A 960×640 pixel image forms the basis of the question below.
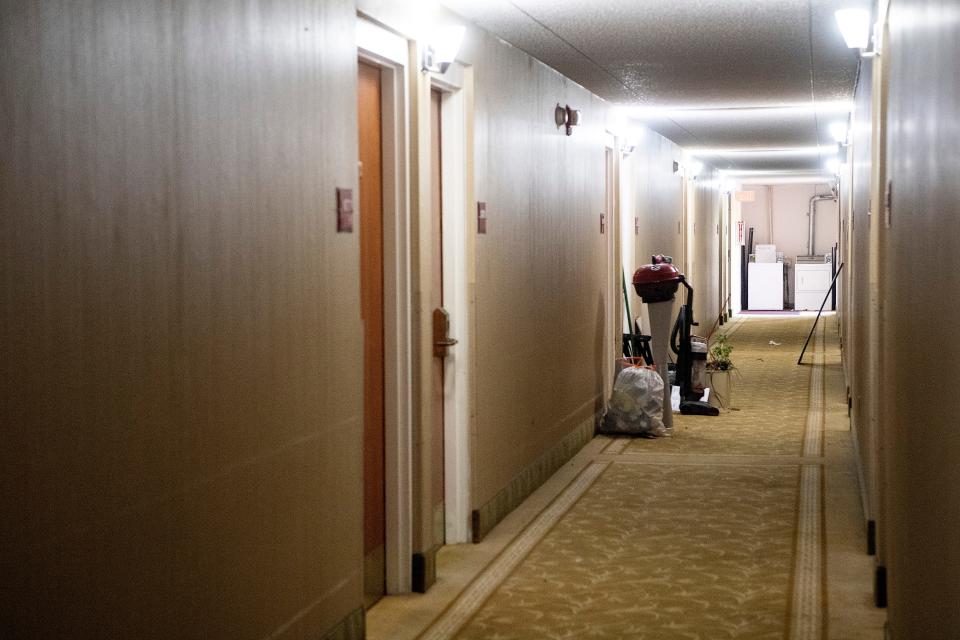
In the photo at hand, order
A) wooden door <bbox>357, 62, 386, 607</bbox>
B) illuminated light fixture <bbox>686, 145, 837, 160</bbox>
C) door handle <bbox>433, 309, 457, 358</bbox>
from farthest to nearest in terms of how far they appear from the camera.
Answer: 1. illuminated light fixture <bbox>686, 145, 837, 160</bbox>
2. door handle <bbox>433, 309, 457, 358</bbox>
3. wooden door <bbox>357, 62, 386, 607</bbox>

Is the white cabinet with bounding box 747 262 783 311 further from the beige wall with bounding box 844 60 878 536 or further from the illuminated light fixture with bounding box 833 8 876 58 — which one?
the illuminated light fixture with bounding box 833 8 876 58

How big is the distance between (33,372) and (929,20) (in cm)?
178

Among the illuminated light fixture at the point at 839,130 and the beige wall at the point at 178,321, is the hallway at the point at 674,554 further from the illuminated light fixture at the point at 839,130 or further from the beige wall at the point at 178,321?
the illuminated light fixture at the point at 839,130

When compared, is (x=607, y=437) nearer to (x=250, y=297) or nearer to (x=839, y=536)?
(x=839, y=536)

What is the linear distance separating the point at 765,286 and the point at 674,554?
19536mm

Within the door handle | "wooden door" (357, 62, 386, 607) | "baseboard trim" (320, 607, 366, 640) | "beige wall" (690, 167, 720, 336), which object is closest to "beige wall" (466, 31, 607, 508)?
the door handle

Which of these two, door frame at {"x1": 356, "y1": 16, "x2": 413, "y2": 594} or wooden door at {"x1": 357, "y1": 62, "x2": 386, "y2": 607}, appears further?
door frame at {"x1": 356, "y1": 16, "x2": 413, "y2": 594}

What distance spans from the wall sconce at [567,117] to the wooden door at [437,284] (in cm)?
191

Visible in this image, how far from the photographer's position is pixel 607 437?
28.2 feet

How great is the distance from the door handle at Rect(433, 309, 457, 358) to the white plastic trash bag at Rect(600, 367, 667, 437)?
11.4ft

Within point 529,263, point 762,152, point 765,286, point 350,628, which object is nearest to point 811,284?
point 765,286

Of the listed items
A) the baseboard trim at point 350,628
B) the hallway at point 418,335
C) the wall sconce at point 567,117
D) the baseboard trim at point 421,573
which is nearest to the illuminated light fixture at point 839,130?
the hallway at point 418,335

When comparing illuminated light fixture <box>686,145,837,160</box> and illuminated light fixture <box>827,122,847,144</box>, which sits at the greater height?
illuminated light fixture <box>686,145,837,160</box>

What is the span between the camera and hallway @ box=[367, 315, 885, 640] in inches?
171
